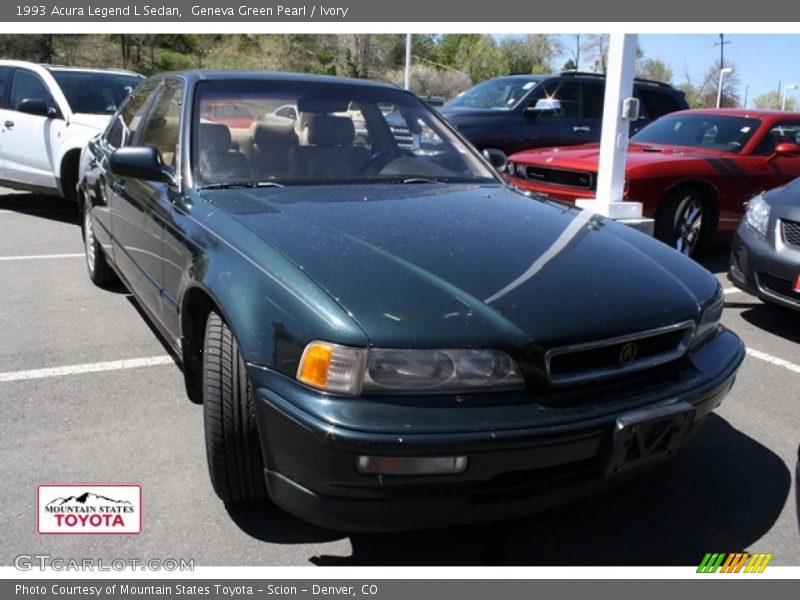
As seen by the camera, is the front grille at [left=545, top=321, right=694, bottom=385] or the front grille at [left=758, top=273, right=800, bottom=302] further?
the front grille at [left=758, top=273, right=800, bottom=302]

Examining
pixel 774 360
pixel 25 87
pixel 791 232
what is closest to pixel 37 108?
pixel 25 87

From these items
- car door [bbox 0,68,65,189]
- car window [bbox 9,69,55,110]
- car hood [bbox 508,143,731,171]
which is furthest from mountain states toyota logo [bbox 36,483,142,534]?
car window [bbox 9,69,55,110]

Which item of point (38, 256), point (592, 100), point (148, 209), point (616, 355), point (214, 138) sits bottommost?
point (38, 256)

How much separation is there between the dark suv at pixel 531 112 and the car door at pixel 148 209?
535cm

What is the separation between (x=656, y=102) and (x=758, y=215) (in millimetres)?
6360

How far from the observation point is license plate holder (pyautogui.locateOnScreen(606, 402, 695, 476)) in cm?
210

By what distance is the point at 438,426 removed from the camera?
1921 mm

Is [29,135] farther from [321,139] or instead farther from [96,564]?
[96,564]

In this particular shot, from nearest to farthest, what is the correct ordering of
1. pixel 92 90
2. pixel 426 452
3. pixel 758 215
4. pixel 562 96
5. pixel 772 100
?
pixel 426 452 → pixel 758 215 → pixel 92 90 → pixel 562 96 → pixel 772 100

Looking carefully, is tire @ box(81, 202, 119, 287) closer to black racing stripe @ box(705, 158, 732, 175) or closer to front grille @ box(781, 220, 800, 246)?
front grille @ box(781, 220, 800, 246)

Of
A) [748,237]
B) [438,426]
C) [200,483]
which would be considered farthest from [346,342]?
[748,237]

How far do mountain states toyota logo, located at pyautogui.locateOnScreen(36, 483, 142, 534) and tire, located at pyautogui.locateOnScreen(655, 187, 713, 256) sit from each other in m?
5.22

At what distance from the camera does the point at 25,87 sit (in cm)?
805

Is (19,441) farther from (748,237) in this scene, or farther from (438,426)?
(748,237)
